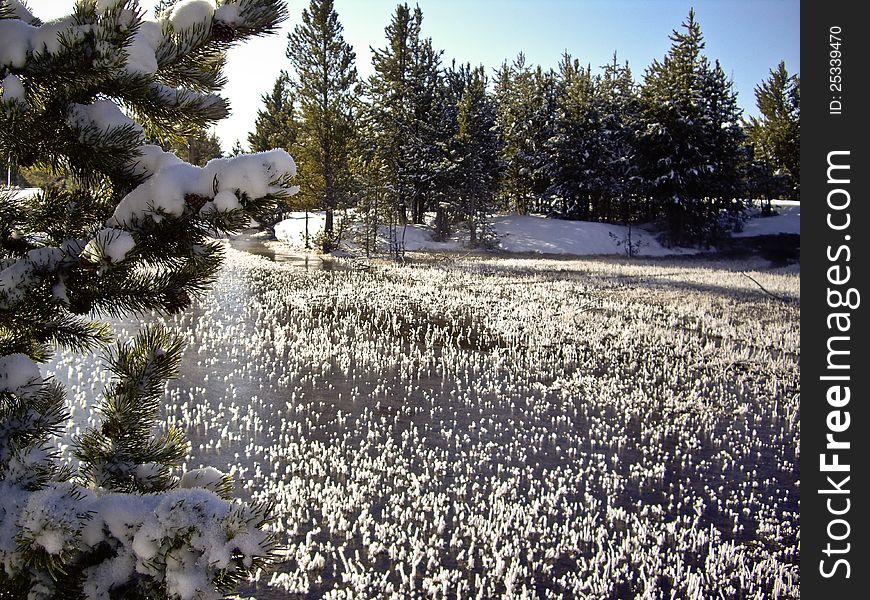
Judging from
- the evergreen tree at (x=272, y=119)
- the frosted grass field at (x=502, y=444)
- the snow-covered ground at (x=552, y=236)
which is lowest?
the frosted grass field at (x=502, y=444)

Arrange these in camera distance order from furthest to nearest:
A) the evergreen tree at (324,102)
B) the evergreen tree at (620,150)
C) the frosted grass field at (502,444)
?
the evergreen tree at (620,150), the evergreen tree at (324,102), the frosted grass field at (502,444)

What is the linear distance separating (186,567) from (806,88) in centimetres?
580

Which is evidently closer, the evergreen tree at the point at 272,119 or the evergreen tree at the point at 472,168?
the evergreen tree at the point at 472,168

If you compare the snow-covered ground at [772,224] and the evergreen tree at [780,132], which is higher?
the evergreen tree at [780,132]

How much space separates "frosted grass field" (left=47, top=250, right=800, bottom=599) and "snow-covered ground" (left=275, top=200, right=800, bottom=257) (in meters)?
22.7

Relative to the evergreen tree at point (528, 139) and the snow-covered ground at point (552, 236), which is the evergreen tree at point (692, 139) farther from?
the evergreen tree at point (528, 139)

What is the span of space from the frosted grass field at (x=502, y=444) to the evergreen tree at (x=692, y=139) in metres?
26.4

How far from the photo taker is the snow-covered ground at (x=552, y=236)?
38.2m

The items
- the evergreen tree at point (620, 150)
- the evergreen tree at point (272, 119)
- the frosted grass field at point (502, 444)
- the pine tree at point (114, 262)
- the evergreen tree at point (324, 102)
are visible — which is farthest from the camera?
the evergreen tree at point (272, 119)

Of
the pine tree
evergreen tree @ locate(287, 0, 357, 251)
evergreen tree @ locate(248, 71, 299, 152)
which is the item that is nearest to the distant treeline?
evergreen tree @ locate(287, 0, 357, 251)

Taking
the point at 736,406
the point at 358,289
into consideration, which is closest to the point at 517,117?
the point at 358,289

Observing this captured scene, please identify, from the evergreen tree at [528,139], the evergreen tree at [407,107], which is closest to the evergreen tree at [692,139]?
the evergreen tree at [528,139]

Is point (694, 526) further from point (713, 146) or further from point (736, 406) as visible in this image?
point (713, 146)

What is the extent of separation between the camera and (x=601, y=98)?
1772 inches
